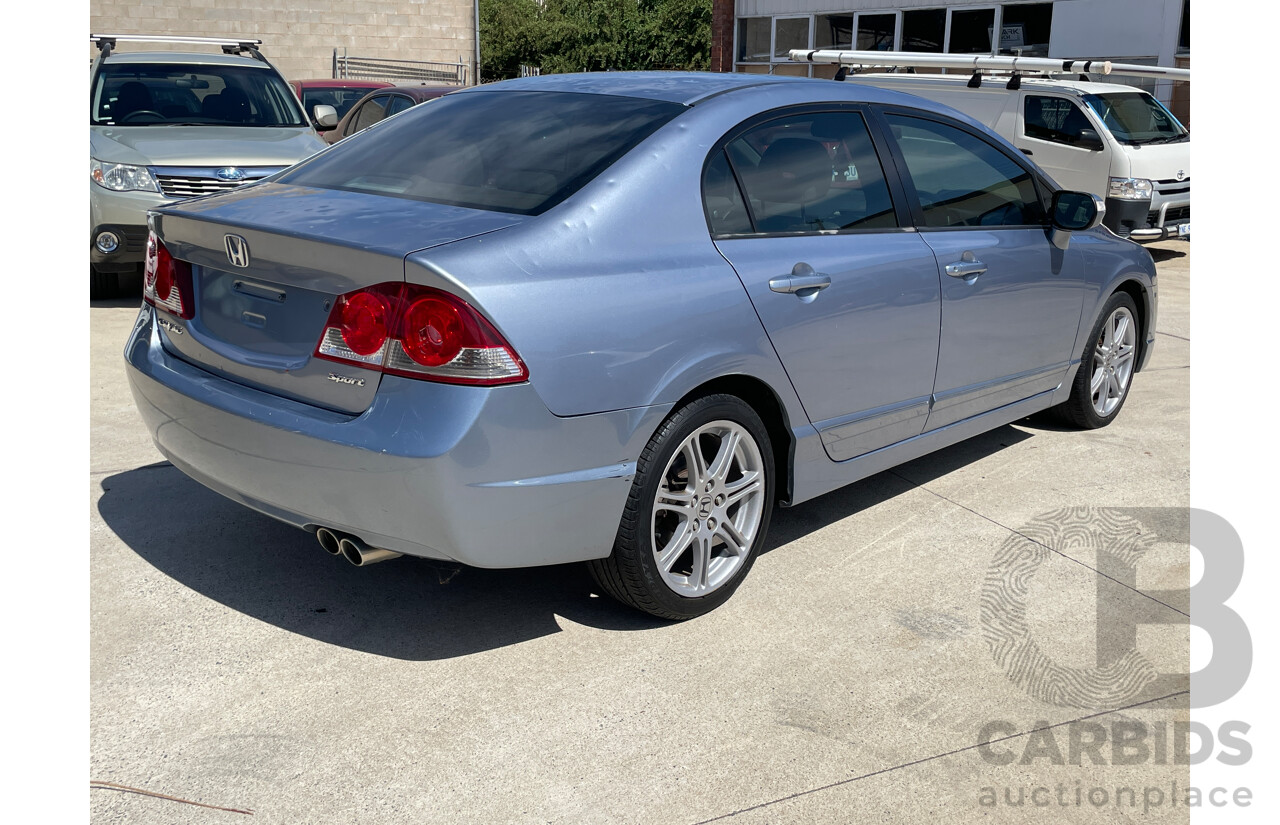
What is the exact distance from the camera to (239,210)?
3422 mm

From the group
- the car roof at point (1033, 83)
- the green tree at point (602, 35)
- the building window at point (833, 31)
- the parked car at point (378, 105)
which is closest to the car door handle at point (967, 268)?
the car roof at point (1033, 83)

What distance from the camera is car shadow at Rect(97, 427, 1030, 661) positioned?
11.6 ft

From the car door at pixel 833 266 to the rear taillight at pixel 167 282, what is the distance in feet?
5.35

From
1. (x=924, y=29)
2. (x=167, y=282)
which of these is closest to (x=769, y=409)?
(x=167, y=282)

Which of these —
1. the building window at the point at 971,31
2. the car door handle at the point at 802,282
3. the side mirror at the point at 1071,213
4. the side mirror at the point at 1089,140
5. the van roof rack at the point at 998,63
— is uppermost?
the building window at the point at 971,31

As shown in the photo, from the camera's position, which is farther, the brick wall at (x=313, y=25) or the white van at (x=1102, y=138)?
the brick wall at (x=313, y=25)

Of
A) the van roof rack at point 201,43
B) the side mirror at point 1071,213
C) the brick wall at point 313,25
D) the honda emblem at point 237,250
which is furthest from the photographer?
the brick wall at point 313,25

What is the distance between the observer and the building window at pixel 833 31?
22.0m

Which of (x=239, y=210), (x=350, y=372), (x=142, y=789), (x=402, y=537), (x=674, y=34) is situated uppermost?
(x=674, y=34)

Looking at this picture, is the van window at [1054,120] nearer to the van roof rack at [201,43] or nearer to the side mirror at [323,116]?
the side mirror at [323,116]

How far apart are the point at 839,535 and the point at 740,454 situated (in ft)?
2.92

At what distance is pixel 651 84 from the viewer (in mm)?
4043

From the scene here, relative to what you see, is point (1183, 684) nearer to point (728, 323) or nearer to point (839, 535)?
point (839, 535)
